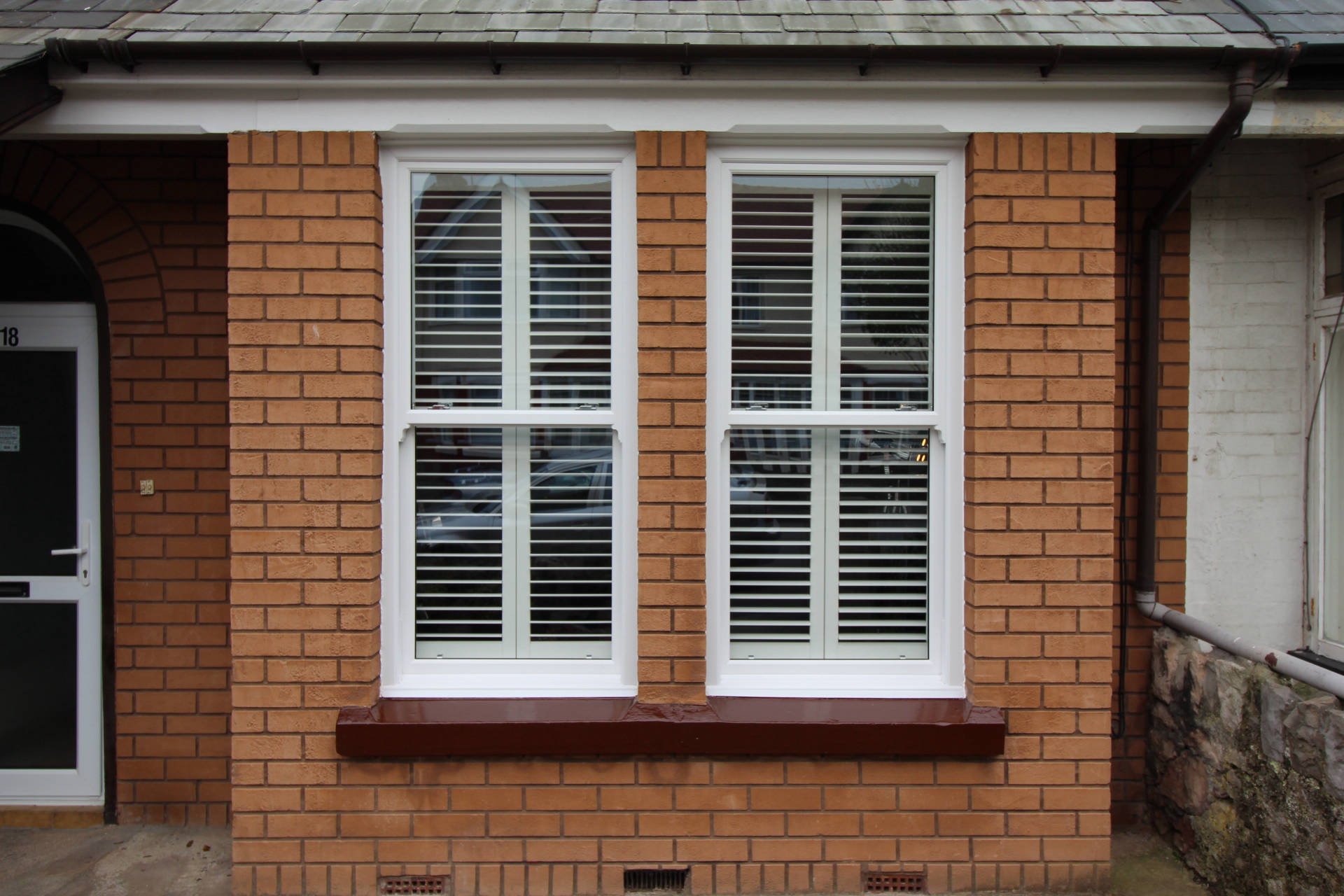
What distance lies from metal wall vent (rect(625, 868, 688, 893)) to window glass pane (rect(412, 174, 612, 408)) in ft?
5.92

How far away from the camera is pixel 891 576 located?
10.8 ft

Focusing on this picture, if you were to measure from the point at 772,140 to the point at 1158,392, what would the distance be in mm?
2026

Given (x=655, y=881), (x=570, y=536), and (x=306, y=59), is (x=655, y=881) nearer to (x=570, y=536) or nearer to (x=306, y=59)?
(x=570, y=536)

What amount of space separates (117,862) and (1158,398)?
15.8ft

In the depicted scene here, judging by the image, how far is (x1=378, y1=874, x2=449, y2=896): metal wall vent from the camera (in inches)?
121

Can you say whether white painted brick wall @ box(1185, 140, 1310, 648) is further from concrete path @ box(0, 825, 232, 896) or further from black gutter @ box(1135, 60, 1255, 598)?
concrete path @ box(0, 825, 232, 896)

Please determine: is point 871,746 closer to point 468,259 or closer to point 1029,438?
point 1029,438

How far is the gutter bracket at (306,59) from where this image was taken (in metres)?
2.89

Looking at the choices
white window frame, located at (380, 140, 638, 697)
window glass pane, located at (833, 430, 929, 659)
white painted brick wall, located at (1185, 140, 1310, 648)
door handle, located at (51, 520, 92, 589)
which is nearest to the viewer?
white window frame, located at (380, 140, 638, 697)

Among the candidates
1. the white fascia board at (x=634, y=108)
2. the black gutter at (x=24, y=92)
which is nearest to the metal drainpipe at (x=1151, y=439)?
the white fascia board at (x=634, y=108)

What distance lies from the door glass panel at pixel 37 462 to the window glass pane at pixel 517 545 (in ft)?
6.06

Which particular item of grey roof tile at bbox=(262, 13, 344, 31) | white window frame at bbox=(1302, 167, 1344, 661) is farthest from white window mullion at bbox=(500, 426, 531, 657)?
white window frame at bbox=(1302, 167, 1344, 661)

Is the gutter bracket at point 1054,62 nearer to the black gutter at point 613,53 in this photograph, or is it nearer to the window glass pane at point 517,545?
the black gutter at point 613,53

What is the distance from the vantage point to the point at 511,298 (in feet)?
10.7
